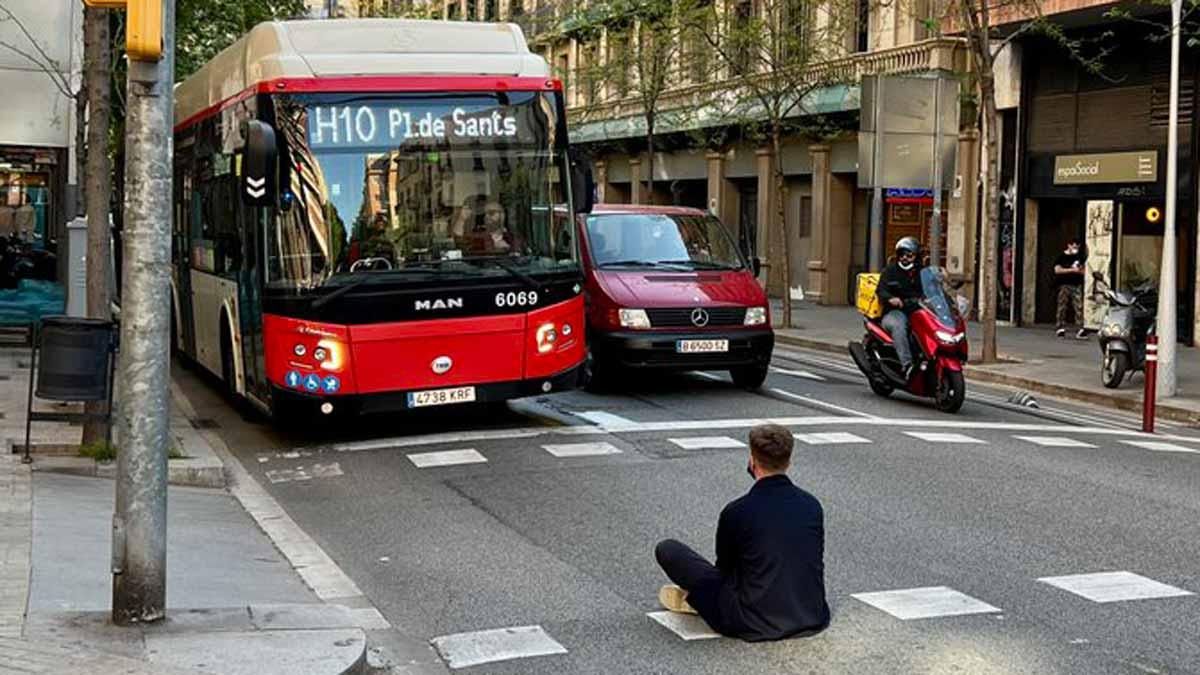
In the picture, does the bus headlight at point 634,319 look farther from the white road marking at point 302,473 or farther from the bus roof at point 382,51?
the white road marking at point 302,473

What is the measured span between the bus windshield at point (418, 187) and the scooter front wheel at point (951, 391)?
4.47 metres

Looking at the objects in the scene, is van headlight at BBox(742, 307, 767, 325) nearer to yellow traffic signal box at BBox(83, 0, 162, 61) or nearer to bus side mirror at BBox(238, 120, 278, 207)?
bus side mirror at BBox(238, 120, 278, 207)

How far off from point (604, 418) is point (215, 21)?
51.3 feet

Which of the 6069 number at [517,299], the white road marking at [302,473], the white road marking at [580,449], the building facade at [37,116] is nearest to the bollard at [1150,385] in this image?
the white road marking at [580,449]

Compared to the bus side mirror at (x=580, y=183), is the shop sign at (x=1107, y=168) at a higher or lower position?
higher

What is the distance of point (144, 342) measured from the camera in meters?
6.71

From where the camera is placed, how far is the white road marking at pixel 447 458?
12.2 m

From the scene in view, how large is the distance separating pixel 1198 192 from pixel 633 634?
66.8ft

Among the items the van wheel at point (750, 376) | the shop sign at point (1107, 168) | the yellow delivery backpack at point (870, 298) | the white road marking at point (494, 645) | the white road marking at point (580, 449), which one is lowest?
the white road marking at point (494, 645)

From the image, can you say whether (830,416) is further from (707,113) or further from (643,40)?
(707,113)

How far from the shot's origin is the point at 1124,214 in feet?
88.4

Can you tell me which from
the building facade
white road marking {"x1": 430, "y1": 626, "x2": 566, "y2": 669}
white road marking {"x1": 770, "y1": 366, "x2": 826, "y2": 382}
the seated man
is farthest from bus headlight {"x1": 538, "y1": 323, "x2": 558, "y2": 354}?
the building facade

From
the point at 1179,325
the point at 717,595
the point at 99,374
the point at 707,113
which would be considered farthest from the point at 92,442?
the point at 707,113

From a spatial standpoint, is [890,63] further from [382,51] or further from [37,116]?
[382,51]
